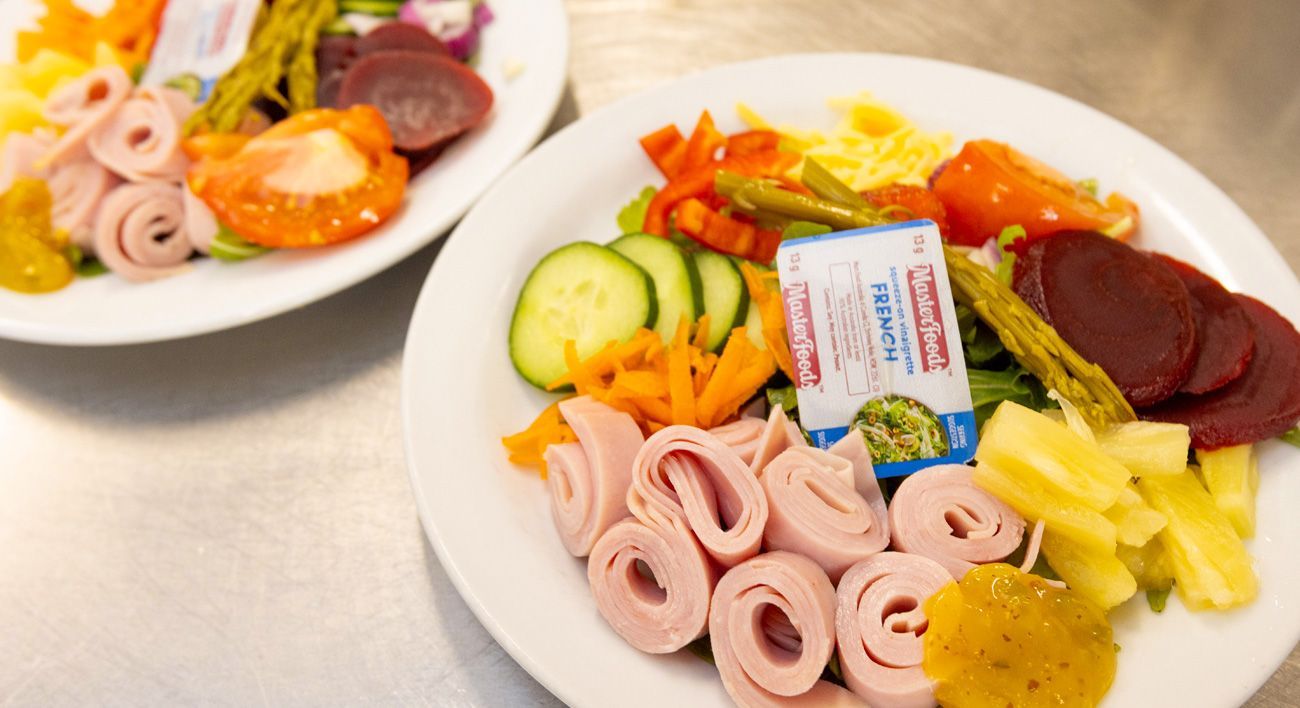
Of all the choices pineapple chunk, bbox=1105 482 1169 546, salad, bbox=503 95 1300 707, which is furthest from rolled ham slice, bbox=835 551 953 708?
pineapple chunk, bbox=1105 482 1169 546

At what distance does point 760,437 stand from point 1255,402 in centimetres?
129

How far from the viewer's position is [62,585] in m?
2.64

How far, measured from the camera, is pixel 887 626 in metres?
1.83

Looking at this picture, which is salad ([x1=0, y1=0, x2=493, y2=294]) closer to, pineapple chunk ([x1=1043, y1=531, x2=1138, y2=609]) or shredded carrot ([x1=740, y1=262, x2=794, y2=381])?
shredded carrot ([x1=740, y1=262, x2=794, y2=381])

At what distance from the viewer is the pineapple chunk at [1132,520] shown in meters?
1.95

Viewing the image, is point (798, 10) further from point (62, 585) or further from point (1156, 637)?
point (62, 585)

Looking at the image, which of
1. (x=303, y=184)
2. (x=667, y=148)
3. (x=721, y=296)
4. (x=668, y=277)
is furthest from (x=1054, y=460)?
(x=303, y=184)

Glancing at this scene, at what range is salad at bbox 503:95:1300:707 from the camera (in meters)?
1.83

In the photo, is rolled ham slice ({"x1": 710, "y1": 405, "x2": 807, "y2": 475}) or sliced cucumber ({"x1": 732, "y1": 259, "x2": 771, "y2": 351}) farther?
sliced cucumber ({"x1": 732, "y1": 259, "x2": 771, "y2": 351})

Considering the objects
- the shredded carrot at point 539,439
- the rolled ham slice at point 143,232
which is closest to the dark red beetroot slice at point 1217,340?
the shredded carrot at point 539,439

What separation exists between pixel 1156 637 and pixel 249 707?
236 cm

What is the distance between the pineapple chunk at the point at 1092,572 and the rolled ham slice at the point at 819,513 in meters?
0.41

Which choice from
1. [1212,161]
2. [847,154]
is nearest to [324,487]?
[847,154]

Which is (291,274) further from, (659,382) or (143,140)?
(659,382)
